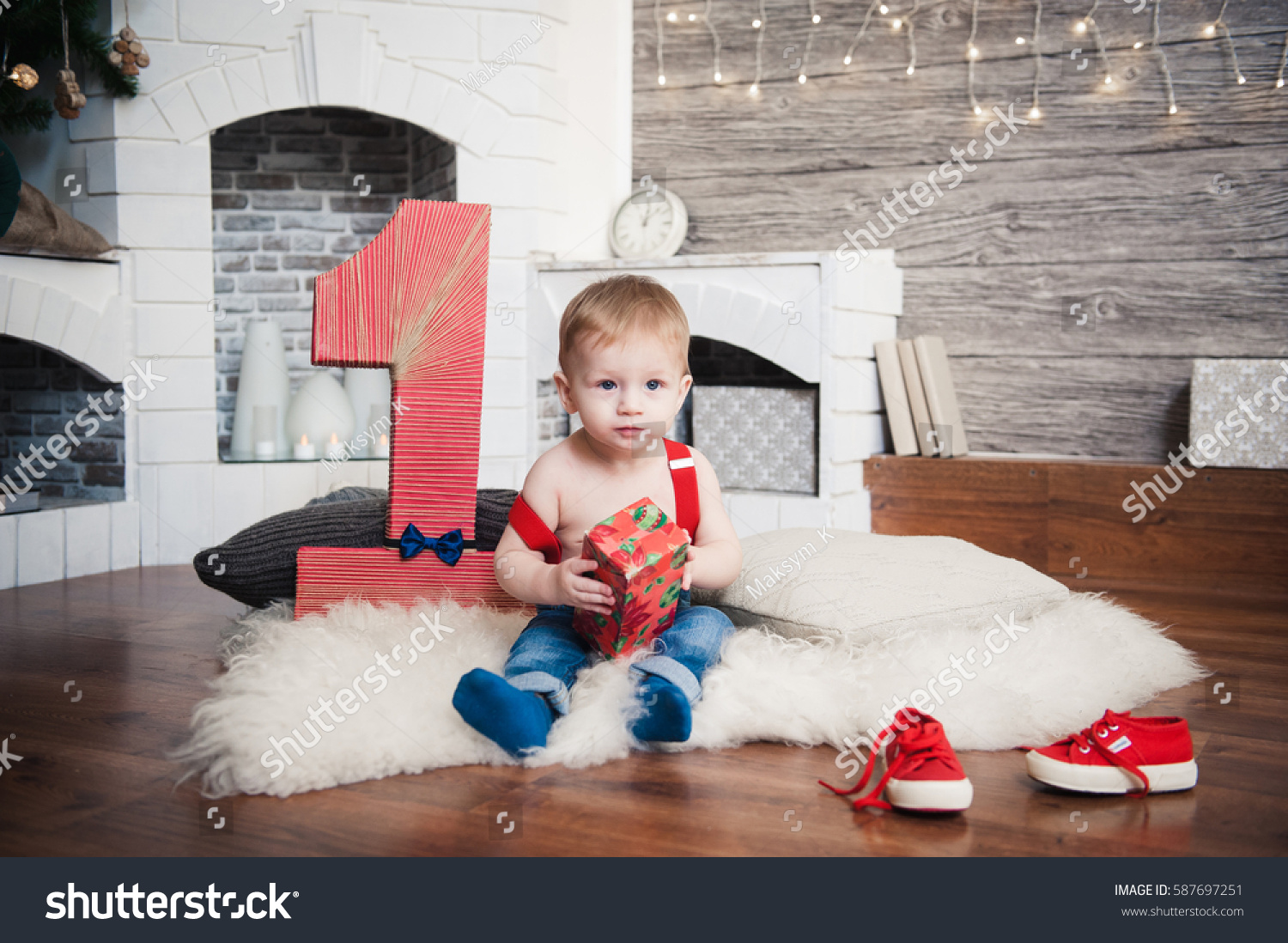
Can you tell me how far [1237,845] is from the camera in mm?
1056

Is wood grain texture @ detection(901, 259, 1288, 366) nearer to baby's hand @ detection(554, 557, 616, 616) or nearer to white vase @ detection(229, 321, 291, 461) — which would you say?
white vase @ detection(229, 321, 291, 461)

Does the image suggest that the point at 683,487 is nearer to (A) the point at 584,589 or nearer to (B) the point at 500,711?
(A) the point at 584,589

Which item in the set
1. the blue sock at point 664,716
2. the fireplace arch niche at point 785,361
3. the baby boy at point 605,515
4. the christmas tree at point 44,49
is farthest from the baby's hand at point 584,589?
the christmas tree at point 44,49

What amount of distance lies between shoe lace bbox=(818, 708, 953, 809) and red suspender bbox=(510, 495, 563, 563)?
1.79 ft

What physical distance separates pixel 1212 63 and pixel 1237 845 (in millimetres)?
2354

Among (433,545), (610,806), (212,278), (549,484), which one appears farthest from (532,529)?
(212,278)

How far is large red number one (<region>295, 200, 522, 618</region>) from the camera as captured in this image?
1774 mm

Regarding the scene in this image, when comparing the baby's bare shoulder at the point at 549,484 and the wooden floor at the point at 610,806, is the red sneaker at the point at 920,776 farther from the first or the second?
the baby's bare shoulder at the point at 549,484

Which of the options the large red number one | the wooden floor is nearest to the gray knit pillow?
the large red number one

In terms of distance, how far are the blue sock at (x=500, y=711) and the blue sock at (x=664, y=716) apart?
13 centimetres

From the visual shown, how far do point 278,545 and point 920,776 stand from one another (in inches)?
47.6

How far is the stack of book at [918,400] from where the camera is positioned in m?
2.88
